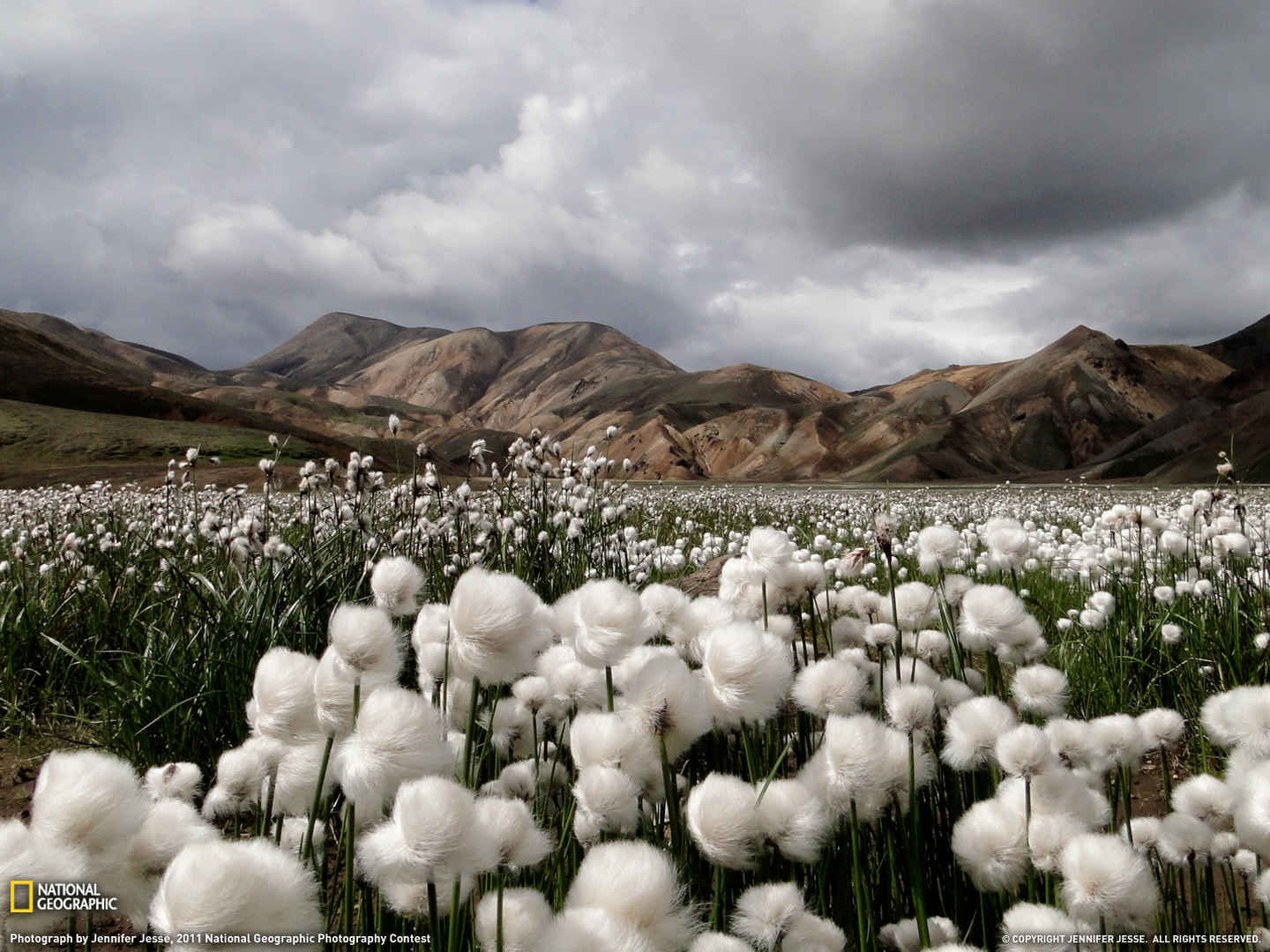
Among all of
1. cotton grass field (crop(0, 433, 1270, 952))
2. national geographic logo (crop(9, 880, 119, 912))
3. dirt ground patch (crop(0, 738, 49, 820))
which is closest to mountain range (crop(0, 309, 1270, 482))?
dirt ground patch (crop(0, 738, 49, 820))

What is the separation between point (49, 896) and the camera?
1072 millimetres

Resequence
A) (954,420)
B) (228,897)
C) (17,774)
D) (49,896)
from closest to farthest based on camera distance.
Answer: (228,897) < (49,896) < (17,774) < (954,420)

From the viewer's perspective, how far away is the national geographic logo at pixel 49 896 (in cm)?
104

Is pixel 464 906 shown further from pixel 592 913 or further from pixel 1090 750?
pixel 1090 750

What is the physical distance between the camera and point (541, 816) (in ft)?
6.96

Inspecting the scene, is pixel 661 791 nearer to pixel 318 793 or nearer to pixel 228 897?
pixel 318 793

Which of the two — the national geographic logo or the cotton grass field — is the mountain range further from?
the national geographic logo

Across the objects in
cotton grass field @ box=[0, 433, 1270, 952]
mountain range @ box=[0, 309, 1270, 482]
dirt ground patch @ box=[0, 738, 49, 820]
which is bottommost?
dirt ground patch @ box=[0, 738, 49, 820]

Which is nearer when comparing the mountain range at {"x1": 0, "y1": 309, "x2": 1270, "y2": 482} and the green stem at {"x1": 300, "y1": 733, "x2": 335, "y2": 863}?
the green stem at {"x1": 300, "y1": 733, "x2": 335, "y2": 863}

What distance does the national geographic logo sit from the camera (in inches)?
41.0

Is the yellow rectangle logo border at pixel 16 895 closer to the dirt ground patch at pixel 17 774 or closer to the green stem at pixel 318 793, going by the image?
the green stem at pixel 318 793

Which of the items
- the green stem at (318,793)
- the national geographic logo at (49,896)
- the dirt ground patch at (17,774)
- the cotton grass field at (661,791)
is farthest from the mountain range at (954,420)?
the national geographic logo at (49,896)

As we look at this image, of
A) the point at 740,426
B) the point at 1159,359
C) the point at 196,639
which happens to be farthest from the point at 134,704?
the point at 1159,359

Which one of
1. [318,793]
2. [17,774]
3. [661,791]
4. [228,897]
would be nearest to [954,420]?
[17,774]
